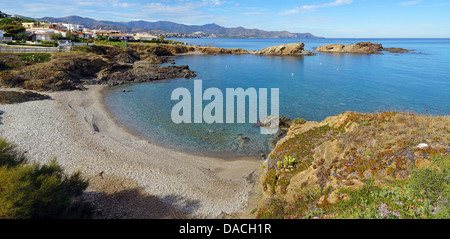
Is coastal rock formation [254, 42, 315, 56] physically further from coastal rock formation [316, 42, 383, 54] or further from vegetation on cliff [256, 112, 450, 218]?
vegetation on cliff [256, 112, 450, 218]

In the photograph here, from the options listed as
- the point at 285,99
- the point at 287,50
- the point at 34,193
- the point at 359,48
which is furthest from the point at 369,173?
the point at 359,48

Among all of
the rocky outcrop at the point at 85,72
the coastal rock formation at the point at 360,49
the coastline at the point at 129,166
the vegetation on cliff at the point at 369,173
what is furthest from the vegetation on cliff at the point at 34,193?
the coastal rock formation at the point at 360,49

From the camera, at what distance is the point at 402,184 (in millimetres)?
8070

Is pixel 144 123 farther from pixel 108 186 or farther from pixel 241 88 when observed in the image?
pixel 241 88

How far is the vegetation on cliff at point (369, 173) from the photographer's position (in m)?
7.30

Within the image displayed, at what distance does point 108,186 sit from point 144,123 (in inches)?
518

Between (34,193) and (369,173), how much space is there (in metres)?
12.8

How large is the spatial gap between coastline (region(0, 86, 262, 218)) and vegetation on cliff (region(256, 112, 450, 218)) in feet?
11.8

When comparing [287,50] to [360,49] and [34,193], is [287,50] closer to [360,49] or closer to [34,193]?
[360,49]

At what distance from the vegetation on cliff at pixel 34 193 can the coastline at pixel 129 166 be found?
5.80 feet

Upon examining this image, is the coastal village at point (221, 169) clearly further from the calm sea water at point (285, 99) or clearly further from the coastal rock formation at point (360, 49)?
the coastal rock formation at point (360, 49)

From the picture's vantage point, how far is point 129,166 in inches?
647

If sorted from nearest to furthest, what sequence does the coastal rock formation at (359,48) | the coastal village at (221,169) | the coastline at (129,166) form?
the coastal village at (221,169) < the coastline at (129,166) < the coastal rock formation at (359,48)
